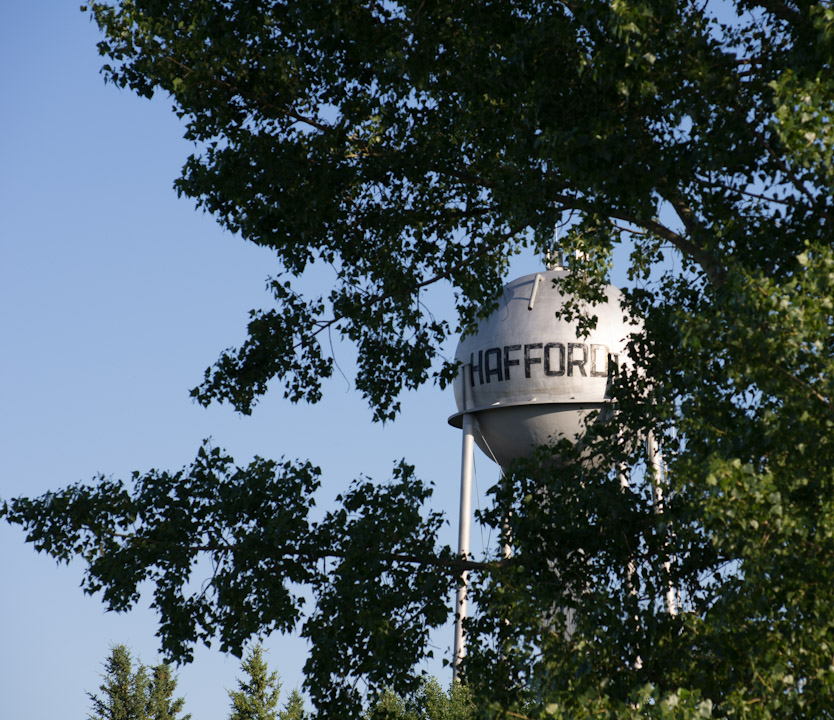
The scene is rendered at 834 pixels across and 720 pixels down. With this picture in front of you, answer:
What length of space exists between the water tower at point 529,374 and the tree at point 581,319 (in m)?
8.44

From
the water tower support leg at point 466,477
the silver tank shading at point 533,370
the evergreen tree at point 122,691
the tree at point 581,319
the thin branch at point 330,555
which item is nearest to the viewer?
the tree at point 581,319

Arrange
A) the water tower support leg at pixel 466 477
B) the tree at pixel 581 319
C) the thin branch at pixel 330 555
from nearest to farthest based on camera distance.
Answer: the tree at pixel 581 319 < the thin branch at pixel 330 555 < the water tower support leg at pixel 466 477

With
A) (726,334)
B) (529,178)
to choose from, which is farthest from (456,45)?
(726,334)

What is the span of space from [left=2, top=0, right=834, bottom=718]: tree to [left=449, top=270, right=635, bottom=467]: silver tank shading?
843 cm

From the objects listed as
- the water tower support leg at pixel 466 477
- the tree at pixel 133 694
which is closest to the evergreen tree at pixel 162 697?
the tree at pixel 133 694

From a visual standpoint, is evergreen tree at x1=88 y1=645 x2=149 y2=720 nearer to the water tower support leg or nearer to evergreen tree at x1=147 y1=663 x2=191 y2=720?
evergreen tree at x1=147 y1=663 x2=191 y2=720

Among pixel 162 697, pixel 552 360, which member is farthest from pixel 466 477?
pixel 162 697

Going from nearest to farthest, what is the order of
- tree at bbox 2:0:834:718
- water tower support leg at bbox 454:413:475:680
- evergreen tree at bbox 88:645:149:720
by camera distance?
tree at bbox 2:0:834:718 → water tower support leg at bbox 454:413:475:680 → evergreen tree at bbox 88:645:149:720

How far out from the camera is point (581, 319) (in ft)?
43.2

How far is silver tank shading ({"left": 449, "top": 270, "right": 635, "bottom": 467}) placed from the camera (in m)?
21.4

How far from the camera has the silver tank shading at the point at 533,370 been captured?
70.3 feet

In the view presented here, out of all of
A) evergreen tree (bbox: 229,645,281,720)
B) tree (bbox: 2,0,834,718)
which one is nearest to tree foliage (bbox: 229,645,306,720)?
evergreen tree (bbox: 229,645,281,720)

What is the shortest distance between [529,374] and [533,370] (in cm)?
10

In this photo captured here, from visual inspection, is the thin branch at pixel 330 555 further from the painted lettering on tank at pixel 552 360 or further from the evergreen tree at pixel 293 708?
the evergreen tree at pixel 293 708
